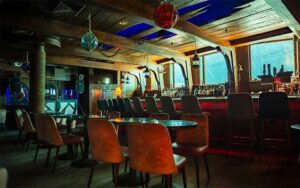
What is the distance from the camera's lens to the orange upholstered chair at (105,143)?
2279 millimetres

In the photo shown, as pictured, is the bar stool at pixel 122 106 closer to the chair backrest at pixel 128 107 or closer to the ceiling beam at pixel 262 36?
the chair backrest at pixel 128 107

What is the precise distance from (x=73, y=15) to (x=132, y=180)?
14.1 ft

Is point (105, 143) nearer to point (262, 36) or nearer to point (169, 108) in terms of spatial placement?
point (169, 108)

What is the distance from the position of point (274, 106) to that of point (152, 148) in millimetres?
2368

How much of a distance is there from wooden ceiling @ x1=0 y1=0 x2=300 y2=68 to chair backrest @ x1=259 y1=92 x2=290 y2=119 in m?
1.49

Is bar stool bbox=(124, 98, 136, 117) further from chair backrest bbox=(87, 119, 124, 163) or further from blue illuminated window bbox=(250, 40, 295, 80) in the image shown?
blue illuminated window bbox=(250, 40, 295, 80)

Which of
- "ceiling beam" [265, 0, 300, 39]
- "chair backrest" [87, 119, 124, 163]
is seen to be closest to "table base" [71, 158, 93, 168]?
"chair backrest" [87, 119, 124, 163]

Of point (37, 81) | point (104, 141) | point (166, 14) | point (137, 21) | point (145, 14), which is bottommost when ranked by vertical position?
point (104, 141)

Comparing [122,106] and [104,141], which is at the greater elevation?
[122,106]

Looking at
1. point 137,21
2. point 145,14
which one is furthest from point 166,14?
point 137,21

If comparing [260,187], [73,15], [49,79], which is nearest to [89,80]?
[49,79]

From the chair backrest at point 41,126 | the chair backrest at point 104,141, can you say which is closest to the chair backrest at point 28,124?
the chair backrest at point 41,126

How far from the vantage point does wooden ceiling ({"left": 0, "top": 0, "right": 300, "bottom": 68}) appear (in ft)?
15.0

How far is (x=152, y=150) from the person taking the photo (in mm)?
1954
